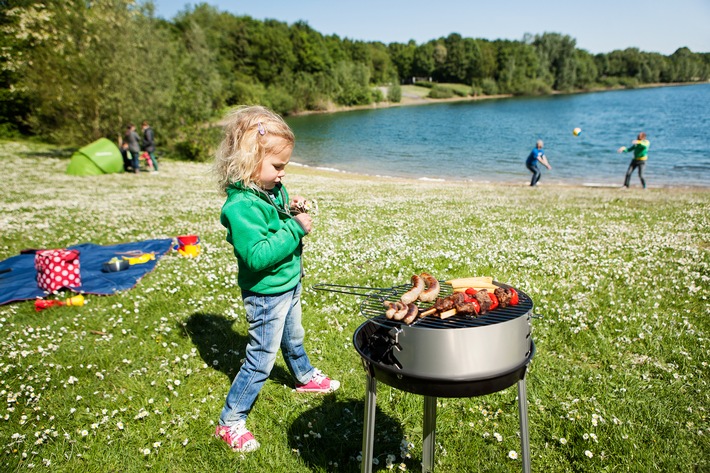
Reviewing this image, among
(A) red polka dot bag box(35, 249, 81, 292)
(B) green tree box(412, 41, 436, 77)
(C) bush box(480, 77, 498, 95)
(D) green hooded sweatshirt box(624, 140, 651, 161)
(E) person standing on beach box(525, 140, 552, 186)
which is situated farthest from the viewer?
(B) green tree box(412, 41, 436, 77)

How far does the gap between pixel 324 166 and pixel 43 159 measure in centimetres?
2272

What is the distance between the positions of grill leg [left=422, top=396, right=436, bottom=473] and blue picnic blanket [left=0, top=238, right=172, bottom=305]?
673cm

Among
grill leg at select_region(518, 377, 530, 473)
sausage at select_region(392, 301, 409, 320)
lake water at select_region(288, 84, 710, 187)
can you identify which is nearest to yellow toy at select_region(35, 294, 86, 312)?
sausage at select_region(392, 301, 409, 320)

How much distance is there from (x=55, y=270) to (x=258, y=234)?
615 centimetres

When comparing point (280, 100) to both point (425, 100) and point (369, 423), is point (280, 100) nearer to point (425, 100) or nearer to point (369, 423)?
point (425, 100)

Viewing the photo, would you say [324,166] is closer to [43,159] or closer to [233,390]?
[43,159]

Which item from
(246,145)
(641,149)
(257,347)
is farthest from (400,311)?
(641,149)

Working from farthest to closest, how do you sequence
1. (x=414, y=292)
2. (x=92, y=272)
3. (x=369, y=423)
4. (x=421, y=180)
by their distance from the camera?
(x=421, y=180) → (x=92, y=272) → (x=414, y=292) → (x=369, y=423)

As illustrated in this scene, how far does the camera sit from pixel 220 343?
6105 mm

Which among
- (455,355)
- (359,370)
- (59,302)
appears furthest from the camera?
(59,302)

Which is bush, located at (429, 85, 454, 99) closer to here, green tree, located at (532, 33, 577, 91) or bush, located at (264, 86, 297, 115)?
green tree, located at (532, 33, 577, 91)

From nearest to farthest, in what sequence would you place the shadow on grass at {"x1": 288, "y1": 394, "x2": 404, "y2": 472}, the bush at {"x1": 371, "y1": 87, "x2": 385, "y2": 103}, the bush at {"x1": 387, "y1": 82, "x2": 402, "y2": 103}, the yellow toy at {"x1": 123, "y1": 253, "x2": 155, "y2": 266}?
the shadow on grass at {"x1": 288, "y1": 394, "x2": 404, "y2": 472} < the yellow toy at {"x1": 123, "y1": 253, "x2": 155, "y2": 266} < the bush at {"x1": 371, "y1": 87, "x2": 385, "y2": 103} < the bush at {"x1": 387, "y1": 82, "x2": 402, "y2": 103}

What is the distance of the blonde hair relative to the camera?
374cm

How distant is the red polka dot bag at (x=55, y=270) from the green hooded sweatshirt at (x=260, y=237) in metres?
5.63
